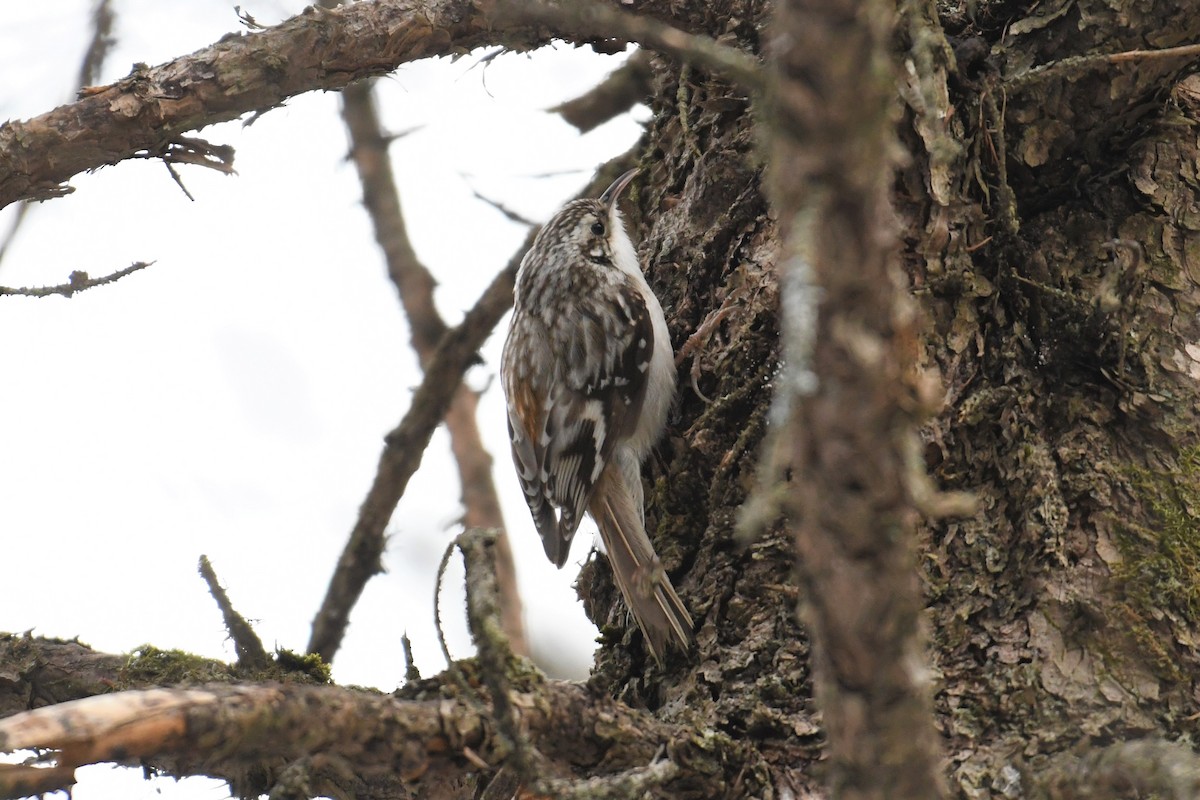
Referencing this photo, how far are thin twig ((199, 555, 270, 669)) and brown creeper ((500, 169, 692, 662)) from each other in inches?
28.1

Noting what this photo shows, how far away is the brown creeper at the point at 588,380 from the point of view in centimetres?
288

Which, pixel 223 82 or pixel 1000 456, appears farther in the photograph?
pixel 223 82

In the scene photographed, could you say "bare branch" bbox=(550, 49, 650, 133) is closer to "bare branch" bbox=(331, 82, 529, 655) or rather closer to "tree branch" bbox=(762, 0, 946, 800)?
"bare branch" bbox=(331, 82, 529, 655)

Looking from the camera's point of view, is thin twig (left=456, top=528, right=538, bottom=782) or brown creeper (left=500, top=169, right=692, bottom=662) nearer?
thin twig (left=456, top=528, right=538, bottom=782)

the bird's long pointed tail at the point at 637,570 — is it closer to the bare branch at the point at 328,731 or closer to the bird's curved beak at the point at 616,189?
the bare branch at the point at 328,731

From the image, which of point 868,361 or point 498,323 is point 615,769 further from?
point 498,323

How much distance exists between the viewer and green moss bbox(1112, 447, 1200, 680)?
69.6 inches

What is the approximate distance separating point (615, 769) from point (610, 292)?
1.96m

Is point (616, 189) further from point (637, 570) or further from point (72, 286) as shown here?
point (72, 286)

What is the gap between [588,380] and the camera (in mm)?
3371

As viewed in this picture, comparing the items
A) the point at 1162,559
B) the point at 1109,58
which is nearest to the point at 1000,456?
the point at 1162,559

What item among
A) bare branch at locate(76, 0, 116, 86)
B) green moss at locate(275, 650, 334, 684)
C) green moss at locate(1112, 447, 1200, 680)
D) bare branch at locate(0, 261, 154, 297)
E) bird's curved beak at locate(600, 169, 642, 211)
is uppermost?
bare branch at locate(76, 0, 116, 86)

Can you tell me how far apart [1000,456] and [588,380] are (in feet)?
5.17

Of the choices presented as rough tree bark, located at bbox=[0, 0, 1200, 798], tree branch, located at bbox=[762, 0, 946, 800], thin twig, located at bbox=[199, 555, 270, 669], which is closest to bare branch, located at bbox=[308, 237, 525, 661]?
rough tree bark, located at bbox=[0, 0, 1200, 798]
